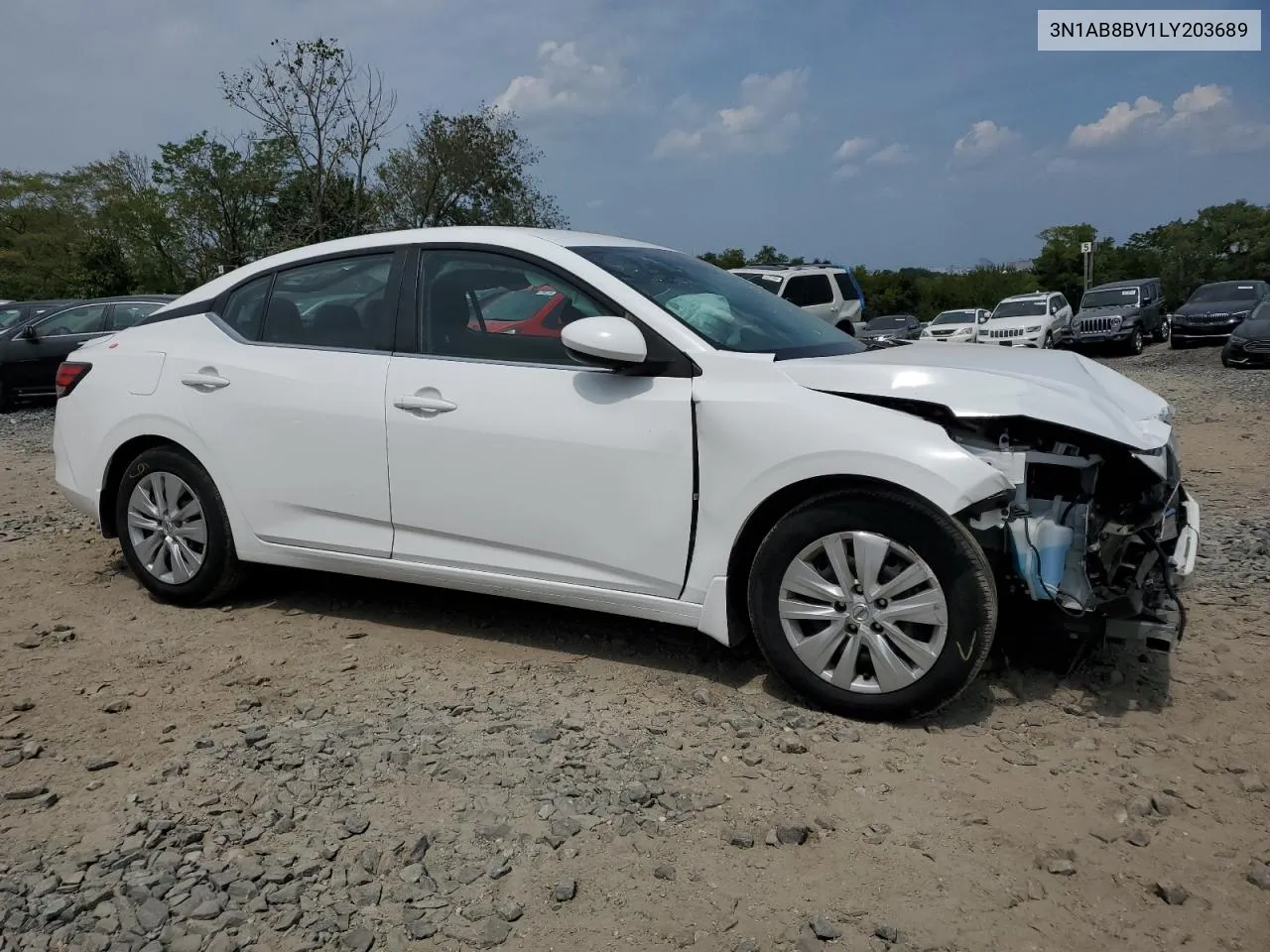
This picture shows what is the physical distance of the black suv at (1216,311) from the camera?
23.1m

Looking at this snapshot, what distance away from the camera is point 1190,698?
3590 mm

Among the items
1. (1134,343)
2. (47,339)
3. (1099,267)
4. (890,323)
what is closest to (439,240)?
(47,339)

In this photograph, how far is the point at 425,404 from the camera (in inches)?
156

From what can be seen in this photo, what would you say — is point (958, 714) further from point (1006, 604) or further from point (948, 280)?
point (948, 280)

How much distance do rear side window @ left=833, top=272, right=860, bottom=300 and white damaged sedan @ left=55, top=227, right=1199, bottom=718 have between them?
583 inches

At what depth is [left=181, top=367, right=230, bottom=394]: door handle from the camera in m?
4.45

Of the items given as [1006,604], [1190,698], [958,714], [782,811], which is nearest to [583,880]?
[782,811]

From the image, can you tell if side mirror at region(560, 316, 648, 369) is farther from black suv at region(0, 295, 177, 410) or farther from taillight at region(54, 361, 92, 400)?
black suv at region(0, 295, 177, 410)

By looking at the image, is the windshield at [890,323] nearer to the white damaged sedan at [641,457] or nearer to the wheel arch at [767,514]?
the white damaged sedan at [641,457]

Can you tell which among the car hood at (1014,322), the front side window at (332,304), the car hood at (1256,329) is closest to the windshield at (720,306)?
the front side window at (332,304)

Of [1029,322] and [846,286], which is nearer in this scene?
[846,286]

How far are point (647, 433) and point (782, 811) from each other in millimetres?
1336

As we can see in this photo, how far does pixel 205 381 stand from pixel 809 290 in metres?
14.3

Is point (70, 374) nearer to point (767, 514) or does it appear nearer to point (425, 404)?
point (425, 404)
